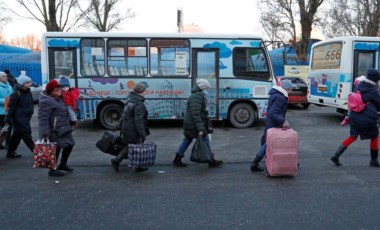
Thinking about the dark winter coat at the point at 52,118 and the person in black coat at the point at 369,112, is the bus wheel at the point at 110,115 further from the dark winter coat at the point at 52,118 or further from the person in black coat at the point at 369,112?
the person in black coat at the point at 369,112

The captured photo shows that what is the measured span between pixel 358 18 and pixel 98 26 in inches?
917

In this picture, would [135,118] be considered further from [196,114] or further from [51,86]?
[51,86]

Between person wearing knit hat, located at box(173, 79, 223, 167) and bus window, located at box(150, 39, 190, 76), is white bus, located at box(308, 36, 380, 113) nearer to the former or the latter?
bus window, located at box(150, 39, 190, 76)

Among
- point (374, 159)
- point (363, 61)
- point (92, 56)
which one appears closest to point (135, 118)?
point (374, 159)

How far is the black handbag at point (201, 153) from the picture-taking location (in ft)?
20.5

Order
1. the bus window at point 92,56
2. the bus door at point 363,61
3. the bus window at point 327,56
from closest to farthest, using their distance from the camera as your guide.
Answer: the bus window at point 92,56 → the bus door at point 363,61 → the bus window at point 327,56

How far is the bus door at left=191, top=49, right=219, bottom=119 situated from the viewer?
10461 mm

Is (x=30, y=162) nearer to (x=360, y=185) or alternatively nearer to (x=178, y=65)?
(x=178, y=65)

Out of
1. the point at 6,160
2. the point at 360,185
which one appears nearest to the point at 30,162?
the point at 6,160

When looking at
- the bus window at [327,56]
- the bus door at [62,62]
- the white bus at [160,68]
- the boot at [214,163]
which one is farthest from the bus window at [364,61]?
the bus door at [62,62]

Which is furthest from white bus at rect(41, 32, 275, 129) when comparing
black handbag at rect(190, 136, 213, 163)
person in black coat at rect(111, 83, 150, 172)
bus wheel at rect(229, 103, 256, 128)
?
person in black coat at rect(111, 83, 150, 172)

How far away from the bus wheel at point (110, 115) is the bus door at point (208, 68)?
2.30m

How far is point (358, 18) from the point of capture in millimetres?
31156

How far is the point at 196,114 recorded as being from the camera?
6.18m
